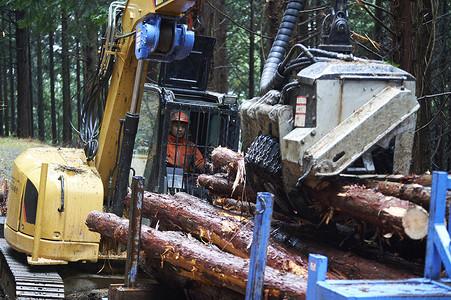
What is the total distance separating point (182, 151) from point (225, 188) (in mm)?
2055

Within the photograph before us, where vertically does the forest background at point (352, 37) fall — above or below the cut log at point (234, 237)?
above

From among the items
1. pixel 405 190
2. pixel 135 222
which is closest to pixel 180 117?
pixel 135 222

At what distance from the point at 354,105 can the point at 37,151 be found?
5012mm

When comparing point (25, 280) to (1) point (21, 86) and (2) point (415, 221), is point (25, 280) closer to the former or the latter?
(2) point (415, 221)

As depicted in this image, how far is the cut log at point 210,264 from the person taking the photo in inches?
147

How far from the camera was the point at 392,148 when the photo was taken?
185 inches

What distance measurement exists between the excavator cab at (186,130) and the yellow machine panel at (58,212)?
108cm

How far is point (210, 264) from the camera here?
4.30 m

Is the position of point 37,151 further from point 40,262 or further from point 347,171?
point 347,171

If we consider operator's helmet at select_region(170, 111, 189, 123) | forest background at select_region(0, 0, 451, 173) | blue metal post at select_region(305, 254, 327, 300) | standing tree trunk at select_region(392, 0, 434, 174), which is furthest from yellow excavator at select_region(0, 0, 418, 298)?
standing tree trunk at select_region(392, 0, 434, 174)

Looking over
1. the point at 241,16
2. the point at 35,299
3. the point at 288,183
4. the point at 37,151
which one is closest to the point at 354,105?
the point at 288,183

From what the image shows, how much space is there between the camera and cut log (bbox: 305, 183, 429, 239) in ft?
12.0

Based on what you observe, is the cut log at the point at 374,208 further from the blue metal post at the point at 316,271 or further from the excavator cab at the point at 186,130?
the excavator cab at the point at 186,130

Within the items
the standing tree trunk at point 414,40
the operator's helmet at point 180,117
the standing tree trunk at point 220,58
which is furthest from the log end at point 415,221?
the standing tree trunk at point 220,58
